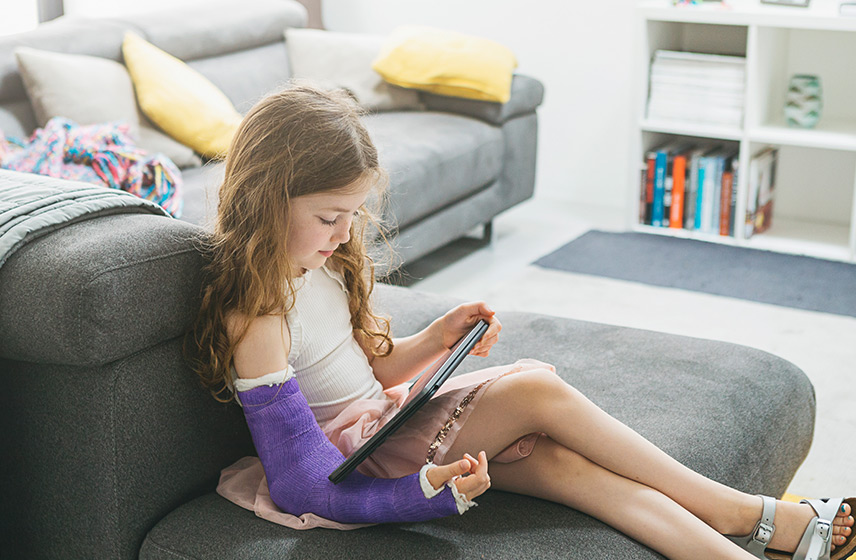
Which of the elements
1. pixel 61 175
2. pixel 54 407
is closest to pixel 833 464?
pixel 54 407

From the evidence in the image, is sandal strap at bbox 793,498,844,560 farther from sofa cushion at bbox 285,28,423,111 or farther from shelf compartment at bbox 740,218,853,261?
sofa cushion at bbox 285,28,423,111

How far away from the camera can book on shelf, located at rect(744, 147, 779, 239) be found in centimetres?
347

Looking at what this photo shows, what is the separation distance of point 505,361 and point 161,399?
2.14ft

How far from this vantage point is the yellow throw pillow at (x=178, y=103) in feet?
9.31

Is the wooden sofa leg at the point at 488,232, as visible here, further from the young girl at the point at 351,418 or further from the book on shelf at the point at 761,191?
the young girl at the point at 351,418

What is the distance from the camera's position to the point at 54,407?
1251 millimetres

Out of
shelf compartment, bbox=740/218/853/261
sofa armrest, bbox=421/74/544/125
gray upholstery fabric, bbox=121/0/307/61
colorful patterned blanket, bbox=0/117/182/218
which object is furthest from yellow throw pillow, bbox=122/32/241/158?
shelf compartment, bbox=740/218/853/261

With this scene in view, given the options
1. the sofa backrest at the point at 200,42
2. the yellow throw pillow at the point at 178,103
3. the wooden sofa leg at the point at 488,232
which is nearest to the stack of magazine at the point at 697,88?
the wooden sofa leg at the point at 488,232

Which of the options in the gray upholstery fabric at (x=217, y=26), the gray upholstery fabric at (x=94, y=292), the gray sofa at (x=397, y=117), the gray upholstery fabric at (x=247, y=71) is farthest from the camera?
the gray upholstery fabric at (x=247, y=71)

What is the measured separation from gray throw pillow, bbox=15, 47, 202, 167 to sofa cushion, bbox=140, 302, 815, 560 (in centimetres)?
116

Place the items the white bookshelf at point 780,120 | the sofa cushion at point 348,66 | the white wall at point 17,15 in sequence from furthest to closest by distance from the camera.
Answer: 1. the white wall at point 17,15
2. the sofa cushion at point 348,66
3. the white bookshelf at point 780,120

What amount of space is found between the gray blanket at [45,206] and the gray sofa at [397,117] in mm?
1173

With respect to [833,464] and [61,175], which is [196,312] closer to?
[61,175]

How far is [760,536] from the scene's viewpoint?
1.32 meters
